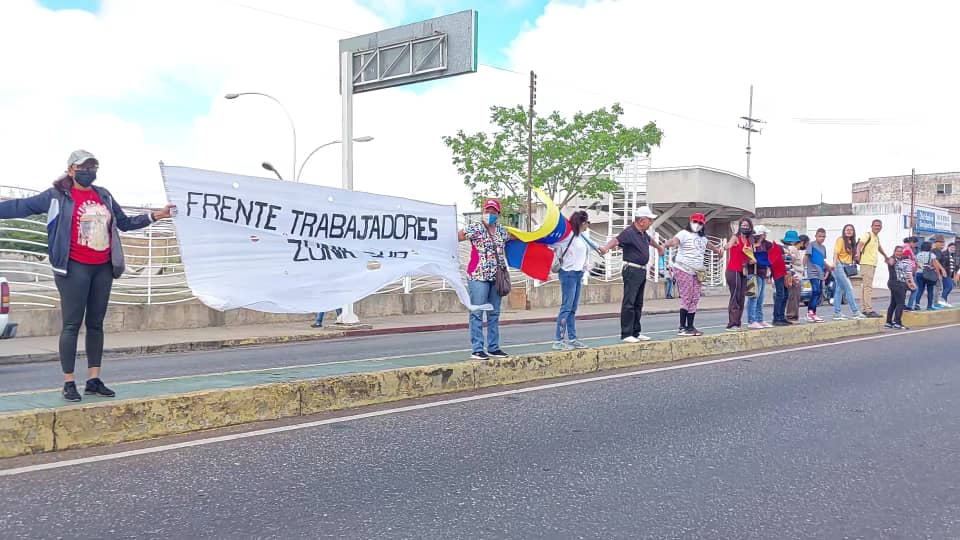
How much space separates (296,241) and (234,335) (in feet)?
23.2

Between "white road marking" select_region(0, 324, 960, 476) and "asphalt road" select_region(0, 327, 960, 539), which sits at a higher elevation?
"white road marking" select_region(0, 324, 960, 476)

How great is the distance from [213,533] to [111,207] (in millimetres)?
2929

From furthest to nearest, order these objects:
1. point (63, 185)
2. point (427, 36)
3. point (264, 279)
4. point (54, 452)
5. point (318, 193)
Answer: point (427, 36) → point (318, 193) → point (264, 279) → point (63, 185) → point (54, 452)

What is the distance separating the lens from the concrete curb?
15.9 feet

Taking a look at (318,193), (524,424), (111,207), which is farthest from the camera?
(318,193)

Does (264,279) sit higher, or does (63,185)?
(63,185)

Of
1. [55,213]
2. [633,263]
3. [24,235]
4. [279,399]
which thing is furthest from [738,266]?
[24,235]

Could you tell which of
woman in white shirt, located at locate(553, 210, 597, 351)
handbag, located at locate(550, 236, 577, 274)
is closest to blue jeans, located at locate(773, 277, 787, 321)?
woman in white shirt, located at locate(553, 210, 597, 351)

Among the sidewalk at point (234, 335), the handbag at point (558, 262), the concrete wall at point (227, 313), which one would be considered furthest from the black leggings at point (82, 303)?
the concrete wall at point (227, 313)

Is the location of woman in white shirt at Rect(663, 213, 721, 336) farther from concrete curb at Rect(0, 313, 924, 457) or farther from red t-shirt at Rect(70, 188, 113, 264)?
red t-shirt at Rect(70, 188, 113, 264)

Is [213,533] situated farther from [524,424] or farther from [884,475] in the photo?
[884,475]

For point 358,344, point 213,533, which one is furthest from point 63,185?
point 358,344

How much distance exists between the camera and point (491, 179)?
33375 millimetres

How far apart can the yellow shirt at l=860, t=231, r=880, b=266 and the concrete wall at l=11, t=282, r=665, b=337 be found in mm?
9270
